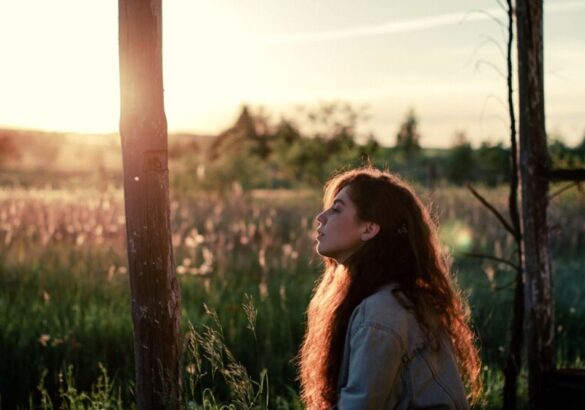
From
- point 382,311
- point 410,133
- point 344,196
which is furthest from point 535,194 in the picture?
point 410,133

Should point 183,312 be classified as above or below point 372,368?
below

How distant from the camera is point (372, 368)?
248cm

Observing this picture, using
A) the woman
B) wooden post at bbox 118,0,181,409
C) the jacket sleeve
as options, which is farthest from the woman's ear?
wooden post at bbox 118,0,181,409

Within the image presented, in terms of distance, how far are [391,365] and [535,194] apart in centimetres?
238

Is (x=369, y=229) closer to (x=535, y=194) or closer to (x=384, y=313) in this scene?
(x=384, y=313)

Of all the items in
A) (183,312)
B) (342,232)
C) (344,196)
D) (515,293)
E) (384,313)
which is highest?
(344,196)

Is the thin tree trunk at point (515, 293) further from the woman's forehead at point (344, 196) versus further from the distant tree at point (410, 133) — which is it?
the distant tree at point (410, 133)

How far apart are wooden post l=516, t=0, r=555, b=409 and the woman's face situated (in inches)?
78.2

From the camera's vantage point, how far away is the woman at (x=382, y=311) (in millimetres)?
2529

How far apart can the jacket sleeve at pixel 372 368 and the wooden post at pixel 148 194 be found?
1.11m

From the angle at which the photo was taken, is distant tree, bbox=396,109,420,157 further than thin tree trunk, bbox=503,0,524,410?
Yes

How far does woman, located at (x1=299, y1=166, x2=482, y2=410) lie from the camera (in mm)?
2529

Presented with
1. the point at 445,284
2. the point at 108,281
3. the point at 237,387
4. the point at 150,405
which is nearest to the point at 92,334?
the point at 108,281

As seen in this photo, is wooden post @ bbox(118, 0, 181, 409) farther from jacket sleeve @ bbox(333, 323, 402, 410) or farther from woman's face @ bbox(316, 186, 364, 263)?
jacket sleeve @ bbox(333, 323, 402, 410)
